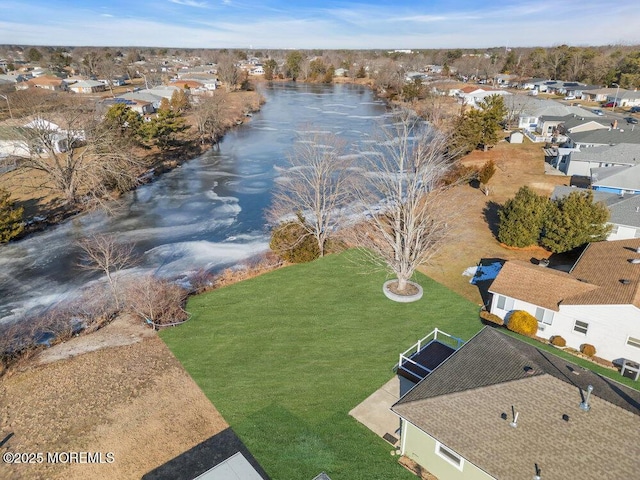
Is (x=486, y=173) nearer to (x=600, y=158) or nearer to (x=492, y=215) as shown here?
(x=492, y=215)

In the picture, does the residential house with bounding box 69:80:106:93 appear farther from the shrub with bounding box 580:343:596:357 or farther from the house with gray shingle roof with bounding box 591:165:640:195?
the shrub with bounding box 580:343:596:357

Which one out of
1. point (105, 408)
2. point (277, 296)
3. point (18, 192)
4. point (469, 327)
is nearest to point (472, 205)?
point (469, 327)

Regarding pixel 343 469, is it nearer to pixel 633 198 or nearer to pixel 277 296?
pixel 277 296

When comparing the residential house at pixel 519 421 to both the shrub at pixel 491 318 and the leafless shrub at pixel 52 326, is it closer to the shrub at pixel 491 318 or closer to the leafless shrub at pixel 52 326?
the shrub at pixel 491 318

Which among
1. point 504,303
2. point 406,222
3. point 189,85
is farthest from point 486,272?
point 189,85

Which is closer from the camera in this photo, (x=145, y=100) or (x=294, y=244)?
(x=294, y=244)

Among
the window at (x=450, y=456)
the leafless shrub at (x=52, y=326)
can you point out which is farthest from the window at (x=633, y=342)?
the leafless shrub at (x=52, y=326)
